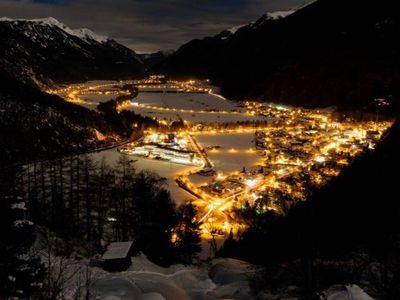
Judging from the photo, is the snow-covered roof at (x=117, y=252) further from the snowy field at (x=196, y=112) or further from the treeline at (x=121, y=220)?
the snowy field at (x=196, y=112)

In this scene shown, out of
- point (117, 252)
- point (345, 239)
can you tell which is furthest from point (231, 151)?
point (345, 239)

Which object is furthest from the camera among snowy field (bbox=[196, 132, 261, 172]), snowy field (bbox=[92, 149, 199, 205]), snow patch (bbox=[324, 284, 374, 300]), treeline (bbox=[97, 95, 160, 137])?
treeline (bbox=[97, 95, 160, 137])

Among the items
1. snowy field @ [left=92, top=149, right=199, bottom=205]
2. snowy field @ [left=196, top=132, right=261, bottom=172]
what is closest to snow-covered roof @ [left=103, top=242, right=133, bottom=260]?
snowy field @ [left=92, top=149, right=199, bottom=205]

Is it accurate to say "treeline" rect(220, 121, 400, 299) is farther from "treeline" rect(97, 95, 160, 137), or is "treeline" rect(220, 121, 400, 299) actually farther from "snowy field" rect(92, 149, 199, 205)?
"treeline" rect(97, 95, 160, 137)

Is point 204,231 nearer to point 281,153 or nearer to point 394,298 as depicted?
point 394,298

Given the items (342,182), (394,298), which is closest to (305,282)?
(394,298)

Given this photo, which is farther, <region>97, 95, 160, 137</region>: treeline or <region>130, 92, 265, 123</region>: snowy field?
<region>130, 92, 265, 123</region>: snowy field

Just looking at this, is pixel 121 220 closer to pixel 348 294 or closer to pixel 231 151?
pixel 348 294
